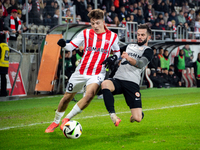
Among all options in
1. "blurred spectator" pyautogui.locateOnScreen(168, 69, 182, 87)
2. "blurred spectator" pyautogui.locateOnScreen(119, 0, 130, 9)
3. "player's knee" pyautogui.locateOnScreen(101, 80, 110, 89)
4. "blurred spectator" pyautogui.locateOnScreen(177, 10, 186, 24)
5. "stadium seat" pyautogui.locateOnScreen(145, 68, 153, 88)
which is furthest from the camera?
A: "blurred spectator" pyautogui.locateOnScreen(177, 10, 186, 24)

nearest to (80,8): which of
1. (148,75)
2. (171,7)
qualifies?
(148,75)

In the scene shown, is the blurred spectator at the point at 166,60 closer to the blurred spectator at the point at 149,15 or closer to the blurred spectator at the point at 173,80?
the blurred spectator at the point at 173,80

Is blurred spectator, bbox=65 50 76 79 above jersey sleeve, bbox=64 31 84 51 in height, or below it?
below

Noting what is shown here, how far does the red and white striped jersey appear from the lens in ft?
18.2

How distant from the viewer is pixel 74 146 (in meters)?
4.64

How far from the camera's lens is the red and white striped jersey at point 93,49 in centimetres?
556

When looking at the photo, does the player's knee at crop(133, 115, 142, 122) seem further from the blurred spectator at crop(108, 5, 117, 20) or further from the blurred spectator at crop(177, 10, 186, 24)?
the blurred spectator at crop(177, 10, 186, 24)

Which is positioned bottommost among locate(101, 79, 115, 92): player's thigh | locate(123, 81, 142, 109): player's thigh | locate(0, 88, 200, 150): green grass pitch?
locate(0, 88, 200, 150): green grass pitch

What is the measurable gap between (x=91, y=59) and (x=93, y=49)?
16 centimetres

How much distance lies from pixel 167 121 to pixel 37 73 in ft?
26.0

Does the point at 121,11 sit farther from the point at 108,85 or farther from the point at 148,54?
the point at 108,85

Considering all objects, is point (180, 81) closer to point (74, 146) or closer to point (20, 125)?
point (20, 125)

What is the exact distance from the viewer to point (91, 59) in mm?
5578

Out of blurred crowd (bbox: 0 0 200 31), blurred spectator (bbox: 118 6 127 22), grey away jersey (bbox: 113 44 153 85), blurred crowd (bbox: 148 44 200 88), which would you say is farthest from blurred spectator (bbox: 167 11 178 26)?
grey away jersey (bbox: 113 44 153 85)
